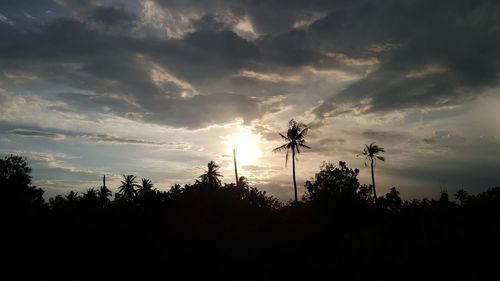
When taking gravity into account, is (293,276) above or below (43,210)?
below

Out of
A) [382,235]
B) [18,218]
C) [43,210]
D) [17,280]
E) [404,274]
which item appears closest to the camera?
[404,274]

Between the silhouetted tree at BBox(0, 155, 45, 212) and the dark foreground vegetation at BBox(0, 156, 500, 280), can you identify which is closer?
the dark foreground vegetation at BBox(0, 156, 500, 280)

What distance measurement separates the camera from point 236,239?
27766 millimetres

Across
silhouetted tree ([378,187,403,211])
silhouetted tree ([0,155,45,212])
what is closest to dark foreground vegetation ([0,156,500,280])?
silhouetted tree ([0,155,45,212])

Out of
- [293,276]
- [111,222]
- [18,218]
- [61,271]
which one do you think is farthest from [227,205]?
[18,218]

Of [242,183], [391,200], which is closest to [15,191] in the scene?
[242,183]

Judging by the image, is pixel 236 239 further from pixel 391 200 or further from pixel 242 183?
pixel 391 200

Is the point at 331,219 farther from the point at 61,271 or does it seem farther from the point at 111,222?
the point at 61,271

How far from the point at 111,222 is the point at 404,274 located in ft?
73.2

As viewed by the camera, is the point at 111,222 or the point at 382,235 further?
the point at 111,222

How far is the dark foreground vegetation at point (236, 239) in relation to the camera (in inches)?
805

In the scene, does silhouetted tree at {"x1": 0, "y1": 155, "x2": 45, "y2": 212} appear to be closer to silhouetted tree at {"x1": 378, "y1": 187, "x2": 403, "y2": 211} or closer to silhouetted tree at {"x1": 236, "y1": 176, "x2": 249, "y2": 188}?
silhouetted tree at {"x1": 236, "y1": 176, "x2": 249, "y2": 188}

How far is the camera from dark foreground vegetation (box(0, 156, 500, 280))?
2045 cm

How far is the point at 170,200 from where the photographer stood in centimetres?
3055
